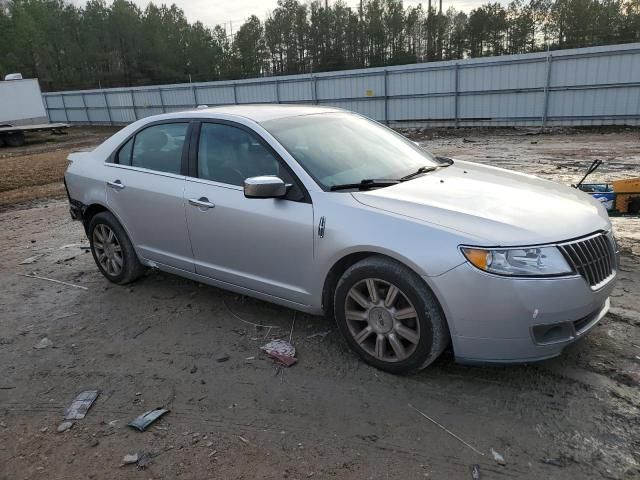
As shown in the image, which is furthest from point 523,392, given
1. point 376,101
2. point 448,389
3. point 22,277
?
point 376,101

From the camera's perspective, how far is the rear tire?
4.96 m

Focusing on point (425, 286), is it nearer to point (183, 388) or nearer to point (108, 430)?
point (183, 388)

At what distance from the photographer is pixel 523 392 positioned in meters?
3.04

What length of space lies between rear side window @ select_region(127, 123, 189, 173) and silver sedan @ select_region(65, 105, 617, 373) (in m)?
0.01

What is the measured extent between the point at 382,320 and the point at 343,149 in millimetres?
1404

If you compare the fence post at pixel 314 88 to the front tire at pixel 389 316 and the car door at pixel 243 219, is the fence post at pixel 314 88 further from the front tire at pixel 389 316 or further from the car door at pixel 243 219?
Answer: the front tire at pixel 389 316

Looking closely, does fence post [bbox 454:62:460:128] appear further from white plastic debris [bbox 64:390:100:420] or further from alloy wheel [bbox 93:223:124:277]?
white plastic debris [bbox 64:390:100:420]

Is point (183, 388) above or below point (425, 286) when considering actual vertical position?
below

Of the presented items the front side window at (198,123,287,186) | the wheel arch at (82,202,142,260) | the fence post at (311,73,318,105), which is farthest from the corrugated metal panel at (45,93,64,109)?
the front side window at (198,123,287,186)

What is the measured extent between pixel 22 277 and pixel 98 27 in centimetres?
7826

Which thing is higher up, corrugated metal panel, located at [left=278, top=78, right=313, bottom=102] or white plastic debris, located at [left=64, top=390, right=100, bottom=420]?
corrugated metal panel, located at [left=278, top=78, right=313, bottom=102]

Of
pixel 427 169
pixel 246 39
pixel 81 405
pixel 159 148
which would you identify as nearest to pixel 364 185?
pixel 427 169

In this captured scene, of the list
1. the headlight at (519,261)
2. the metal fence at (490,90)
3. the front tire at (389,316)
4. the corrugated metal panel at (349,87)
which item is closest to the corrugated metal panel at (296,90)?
the metal fence at (490,90)

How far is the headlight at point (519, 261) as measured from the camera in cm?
276
